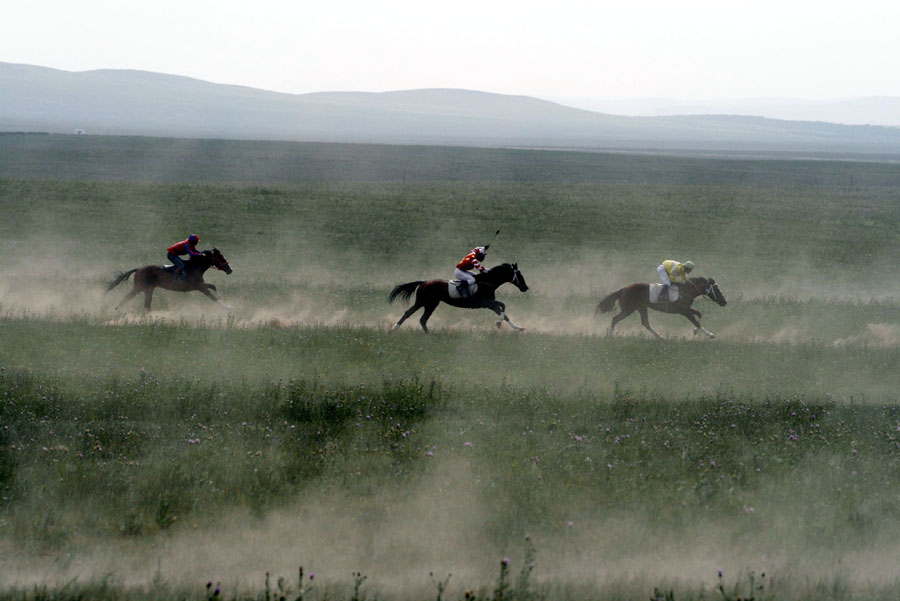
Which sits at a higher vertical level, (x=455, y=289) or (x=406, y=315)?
(x=455, y=289)

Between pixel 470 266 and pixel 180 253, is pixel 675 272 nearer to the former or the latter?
pixel 470 266

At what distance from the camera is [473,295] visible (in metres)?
20.3

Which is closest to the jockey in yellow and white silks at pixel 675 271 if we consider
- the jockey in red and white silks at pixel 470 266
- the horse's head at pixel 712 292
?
the horse's head at pixel 712 292

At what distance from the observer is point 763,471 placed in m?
10.1

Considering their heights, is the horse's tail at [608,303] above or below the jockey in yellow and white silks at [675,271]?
below

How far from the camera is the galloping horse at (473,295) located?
2003 centimetres

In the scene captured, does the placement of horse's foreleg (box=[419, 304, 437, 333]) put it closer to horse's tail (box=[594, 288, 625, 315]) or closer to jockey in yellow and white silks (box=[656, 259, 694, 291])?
Result: horse's tail (box=[594, 288, 625, 315])

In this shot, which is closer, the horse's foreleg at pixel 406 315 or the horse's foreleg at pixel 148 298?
the horse's foreleg at pixel 406 315

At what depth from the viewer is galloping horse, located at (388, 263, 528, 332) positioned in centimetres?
2003

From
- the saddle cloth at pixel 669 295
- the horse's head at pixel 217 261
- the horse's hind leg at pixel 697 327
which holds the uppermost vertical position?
the horse's head at pixel 217 261

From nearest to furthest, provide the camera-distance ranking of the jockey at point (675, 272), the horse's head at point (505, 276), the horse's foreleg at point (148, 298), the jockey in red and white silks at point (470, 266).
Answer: the jockey in red and white silks at point (470, 266) < the horse's head at point (505, 276) < the jockey at point (675, 272) < the horse's foreleg at point (148, 298)

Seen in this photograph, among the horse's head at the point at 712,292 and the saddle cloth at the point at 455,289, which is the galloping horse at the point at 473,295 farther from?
the horse's head at the point at 712,292

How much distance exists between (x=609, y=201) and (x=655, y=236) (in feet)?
48.4

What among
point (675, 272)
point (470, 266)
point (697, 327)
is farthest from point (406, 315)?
point (697, 327)
